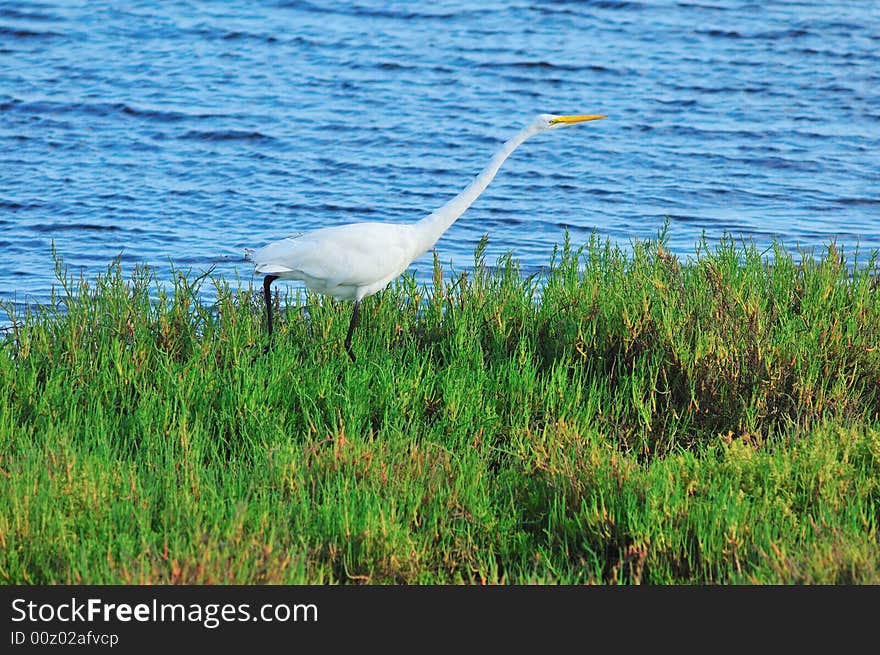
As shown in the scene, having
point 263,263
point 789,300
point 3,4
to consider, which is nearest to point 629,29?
point 3,4

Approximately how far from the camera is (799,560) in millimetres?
3854

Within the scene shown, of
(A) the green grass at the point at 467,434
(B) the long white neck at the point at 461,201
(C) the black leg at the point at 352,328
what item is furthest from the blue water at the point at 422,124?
(C) the black leg at the point at 352,328

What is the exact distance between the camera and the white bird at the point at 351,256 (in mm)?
5754

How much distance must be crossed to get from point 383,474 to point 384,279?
1.68 metres

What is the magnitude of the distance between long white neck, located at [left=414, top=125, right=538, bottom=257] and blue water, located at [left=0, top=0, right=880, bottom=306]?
297 cm

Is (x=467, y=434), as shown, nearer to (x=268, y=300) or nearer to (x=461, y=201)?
(x=268, y=300)

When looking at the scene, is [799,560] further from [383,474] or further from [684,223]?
[684,223]

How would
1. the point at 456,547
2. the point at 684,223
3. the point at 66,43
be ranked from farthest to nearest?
the point at 66,43 → the point at 684,223 → the point at 456,547

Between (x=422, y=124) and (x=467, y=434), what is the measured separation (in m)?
8.33

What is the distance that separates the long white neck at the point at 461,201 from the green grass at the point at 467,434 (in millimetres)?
423

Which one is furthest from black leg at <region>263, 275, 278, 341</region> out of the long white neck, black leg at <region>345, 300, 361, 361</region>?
the long white neck

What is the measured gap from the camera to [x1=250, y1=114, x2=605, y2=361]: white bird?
5.75 m

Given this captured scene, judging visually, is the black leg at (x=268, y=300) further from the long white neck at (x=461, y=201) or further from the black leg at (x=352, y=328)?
the long white neck at (x=461, y=201)

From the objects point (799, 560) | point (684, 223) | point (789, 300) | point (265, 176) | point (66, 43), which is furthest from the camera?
point (66, 43)
